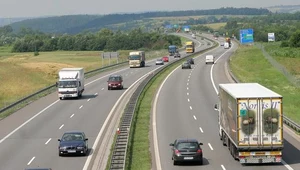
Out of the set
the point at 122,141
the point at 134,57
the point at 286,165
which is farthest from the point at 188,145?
the point at 134,57

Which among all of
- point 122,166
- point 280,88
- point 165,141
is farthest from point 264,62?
point 122,166

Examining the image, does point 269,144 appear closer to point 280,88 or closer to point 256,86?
point 256,86

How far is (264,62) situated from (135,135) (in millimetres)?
84153

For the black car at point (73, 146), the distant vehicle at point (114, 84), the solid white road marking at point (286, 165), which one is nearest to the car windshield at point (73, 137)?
the black car at point (73, 146)

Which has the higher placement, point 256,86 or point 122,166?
point 256,86

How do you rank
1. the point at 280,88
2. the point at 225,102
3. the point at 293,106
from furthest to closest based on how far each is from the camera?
the point at 280,88 < the point at 293,106 < the point at 225,102

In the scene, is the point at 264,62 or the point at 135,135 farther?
the point at 264,62

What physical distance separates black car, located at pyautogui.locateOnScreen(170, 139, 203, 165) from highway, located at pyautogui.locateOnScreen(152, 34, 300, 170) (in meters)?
0.38

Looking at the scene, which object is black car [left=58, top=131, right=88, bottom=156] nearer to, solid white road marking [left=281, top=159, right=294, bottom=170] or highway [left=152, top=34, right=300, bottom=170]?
highway [left=152, top=34, right=300, bottom=170]

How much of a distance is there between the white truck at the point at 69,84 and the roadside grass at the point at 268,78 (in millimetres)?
19931

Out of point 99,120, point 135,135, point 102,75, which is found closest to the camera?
point 135,135

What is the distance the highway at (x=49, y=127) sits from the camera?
33125 millimetres

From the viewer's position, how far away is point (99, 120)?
48.0 metres

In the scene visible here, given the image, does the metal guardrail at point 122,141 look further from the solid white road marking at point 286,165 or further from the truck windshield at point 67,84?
the truck windshield at point 67,84
